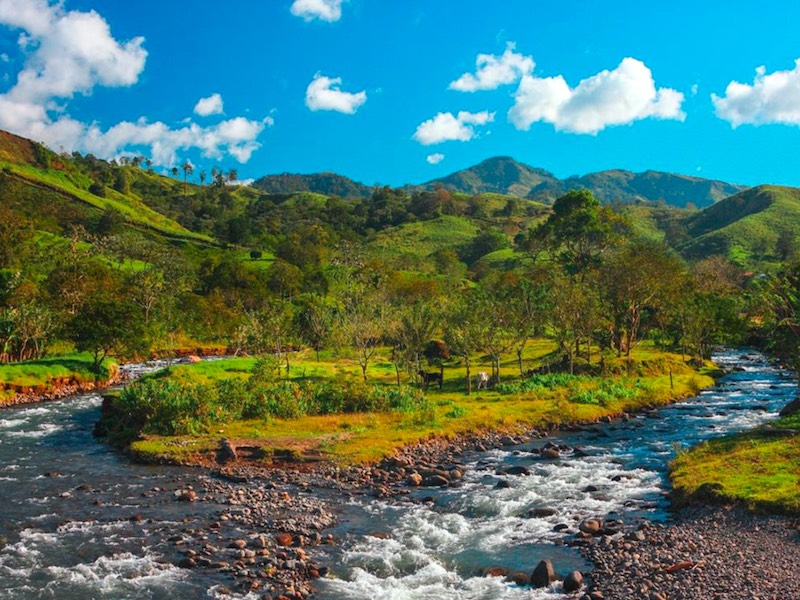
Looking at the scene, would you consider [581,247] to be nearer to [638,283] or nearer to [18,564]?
[638,283]

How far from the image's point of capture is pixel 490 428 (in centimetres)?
4691

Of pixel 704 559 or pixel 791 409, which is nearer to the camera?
pixel 704 559

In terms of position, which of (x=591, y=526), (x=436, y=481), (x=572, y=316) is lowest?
(x=436, y=481)

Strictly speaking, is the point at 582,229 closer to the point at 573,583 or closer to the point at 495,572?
the point at 495,572

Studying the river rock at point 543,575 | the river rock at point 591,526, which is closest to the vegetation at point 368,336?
the river rock at point 591,526

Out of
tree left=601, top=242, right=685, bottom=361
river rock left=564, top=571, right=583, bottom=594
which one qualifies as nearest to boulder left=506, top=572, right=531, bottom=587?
river rock left=564, top=571, right=583, bottom=594

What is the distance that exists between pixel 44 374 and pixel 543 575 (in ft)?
192

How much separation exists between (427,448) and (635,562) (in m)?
19.9

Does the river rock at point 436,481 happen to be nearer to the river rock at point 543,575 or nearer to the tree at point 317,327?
the river rock at point 543,575

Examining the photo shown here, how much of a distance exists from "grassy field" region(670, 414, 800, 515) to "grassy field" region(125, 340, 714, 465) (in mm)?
14040

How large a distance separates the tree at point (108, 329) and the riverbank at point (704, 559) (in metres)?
56.3

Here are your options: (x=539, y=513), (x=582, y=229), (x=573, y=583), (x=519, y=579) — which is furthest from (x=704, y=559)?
(x=582, y=229)

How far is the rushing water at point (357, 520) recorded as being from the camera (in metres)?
22.3

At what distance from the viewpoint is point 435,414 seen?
48.2m
